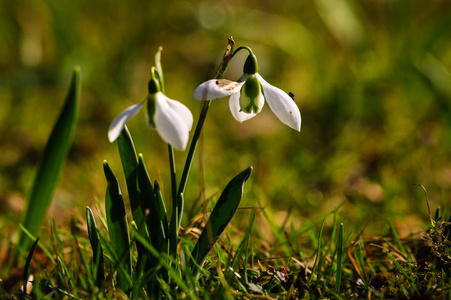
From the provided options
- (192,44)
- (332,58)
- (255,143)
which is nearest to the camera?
(255,143)

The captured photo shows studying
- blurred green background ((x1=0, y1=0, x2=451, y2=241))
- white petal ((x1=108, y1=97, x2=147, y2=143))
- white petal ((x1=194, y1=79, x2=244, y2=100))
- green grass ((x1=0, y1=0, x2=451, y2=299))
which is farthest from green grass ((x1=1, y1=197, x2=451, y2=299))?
blurred green background ((x1=0, y1=0, x2=451, y2=241))

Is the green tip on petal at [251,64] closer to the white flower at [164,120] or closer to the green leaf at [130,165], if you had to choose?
the white flower at [164,120]

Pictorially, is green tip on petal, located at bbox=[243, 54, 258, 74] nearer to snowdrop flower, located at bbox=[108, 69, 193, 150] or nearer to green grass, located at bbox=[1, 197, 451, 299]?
snowdrop flower, located at bbox=[108, 69, 193, 150]

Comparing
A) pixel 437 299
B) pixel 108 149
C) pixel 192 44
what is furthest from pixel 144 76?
pixel 437 299

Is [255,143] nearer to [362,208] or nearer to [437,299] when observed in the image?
[362,208]

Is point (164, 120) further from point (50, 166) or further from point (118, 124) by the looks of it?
point (50, 166)

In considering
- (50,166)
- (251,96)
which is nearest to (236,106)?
(251,96)
